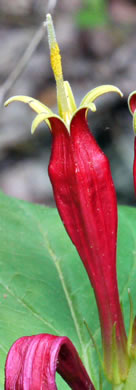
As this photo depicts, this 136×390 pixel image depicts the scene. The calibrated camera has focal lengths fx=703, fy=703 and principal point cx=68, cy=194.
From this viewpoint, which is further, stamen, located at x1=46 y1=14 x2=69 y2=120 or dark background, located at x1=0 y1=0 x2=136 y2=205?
dark background, located at x1=0 y1=0 x2=136 y2=205

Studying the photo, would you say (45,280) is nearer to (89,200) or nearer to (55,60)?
(89,200)

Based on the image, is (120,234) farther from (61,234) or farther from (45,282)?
(45,282)

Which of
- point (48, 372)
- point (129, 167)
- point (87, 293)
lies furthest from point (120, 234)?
point (129, 167)

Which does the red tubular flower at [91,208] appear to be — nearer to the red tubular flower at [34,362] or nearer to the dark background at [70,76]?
the red tubular flower at [34,362]

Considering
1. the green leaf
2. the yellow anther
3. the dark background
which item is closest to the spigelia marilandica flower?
the yellow anther

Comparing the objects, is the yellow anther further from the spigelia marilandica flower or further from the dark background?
the dark background

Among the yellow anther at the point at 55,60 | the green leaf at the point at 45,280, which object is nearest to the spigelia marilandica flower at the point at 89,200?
the yellow anther at the point at 55,60
